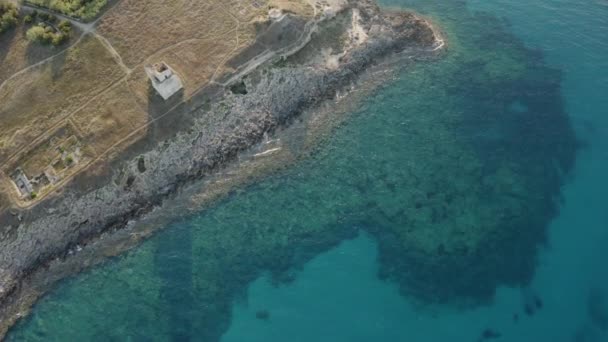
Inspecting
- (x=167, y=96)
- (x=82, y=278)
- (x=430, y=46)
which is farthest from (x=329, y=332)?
(x=430, y=46)

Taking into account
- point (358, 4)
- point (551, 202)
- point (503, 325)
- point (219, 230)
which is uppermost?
point (358, 4)

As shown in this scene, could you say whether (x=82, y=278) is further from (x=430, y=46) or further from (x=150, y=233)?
(x=430, y=46)

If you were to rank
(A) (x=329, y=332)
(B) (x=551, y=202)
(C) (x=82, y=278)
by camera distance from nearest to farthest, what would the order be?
(A) (x=329, y=332)
(C) (x=82, y=278)
(B) (x=551, y=202)

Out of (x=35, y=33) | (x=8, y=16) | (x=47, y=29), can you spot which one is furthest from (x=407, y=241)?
(x=8, y=16)

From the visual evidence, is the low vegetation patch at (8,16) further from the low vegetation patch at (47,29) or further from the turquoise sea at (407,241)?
the turquoise sea at (407,241)

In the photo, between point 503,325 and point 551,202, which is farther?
point 551,202

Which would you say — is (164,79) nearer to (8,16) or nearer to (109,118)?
(109,118)

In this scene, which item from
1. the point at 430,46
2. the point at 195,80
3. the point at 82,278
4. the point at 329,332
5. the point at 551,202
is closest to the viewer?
the point at 329,332
